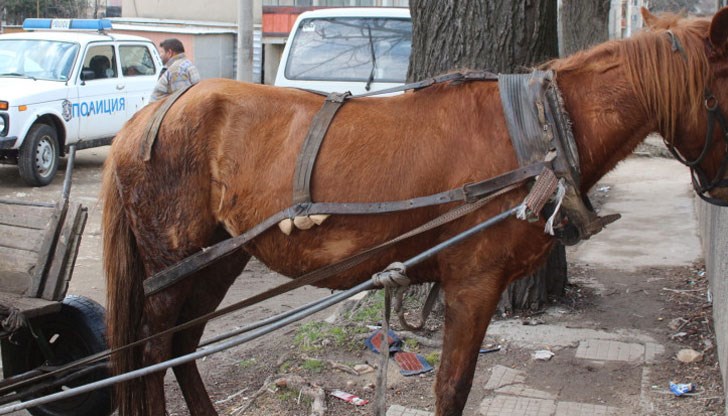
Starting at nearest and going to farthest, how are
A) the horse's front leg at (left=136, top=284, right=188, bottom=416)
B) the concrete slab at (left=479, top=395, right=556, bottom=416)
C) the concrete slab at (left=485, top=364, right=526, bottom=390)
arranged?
1. the horse's front leg at (left=136, top=284, right=188, bottom=416)
2. the concrete slab at (left=479, top=395, right=556, bottom=416)
3. the concrete slab at (left=485, top=364, right=526, bottom=390)

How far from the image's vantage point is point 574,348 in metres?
5.13

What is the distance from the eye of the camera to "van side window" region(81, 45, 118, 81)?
12.5m

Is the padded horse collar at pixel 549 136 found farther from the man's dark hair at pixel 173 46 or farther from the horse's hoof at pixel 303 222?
the man's dark hair at pixel 173 46

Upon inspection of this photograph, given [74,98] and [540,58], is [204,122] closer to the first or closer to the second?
[540,58]

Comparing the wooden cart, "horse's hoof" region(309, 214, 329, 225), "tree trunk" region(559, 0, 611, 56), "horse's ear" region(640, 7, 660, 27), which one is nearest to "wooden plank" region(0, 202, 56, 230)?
the wooden cart

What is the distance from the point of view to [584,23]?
1350 centimetres

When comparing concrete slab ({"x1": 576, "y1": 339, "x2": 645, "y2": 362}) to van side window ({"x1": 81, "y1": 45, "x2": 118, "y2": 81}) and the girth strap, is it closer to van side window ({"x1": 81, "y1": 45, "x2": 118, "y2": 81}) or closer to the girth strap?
the girth strap

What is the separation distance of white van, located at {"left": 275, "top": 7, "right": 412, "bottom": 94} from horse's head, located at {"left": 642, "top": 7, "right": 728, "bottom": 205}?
5816mm

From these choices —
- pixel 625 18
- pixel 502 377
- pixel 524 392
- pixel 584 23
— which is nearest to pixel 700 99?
pixel 524 392

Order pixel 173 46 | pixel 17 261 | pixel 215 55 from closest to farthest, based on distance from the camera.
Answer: pixel 17 261, pixel 173 46, pixel 215 55

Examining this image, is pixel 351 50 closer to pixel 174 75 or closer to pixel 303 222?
pixel 174 75

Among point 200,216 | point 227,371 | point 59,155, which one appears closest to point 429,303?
point 200,216

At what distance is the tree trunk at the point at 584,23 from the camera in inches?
526

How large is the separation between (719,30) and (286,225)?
6.01 feet
